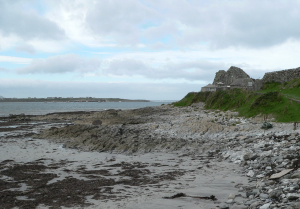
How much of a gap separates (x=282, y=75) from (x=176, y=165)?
30285 millimetres

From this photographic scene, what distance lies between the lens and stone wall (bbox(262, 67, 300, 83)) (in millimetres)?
33438

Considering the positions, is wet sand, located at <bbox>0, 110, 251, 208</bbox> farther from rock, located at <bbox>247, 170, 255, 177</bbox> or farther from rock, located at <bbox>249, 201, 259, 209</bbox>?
rock, located at <bbox>249, 201, 259, 209</bbox>

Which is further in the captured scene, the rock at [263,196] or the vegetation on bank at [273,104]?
the vegetation on bank at [273,104]

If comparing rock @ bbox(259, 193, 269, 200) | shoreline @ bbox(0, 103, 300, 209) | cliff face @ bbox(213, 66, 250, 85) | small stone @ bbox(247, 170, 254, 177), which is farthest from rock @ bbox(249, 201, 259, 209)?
cliff face @ bbox(213, 66, 250, 85)

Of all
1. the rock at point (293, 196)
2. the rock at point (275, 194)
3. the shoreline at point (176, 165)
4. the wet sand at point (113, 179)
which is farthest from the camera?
the wet sand at point (113, 179)

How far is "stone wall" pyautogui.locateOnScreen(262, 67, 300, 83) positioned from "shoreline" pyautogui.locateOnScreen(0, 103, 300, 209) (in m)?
18.0

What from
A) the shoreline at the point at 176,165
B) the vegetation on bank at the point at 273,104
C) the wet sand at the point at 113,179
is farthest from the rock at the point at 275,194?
the vegetation on bank at the point at 273,104

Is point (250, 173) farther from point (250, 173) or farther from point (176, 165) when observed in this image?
point (176, 165)

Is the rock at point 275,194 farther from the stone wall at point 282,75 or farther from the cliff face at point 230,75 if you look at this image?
the cliff face at point 230,75

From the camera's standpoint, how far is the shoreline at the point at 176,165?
7.14 meters

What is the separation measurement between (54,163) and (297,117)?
16.5 meters

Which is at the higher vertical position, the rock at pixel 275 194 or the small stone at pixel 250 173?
the rock at pixel 275 194

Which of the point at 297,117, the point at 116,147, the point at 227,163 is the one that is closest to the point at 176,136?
the point at 116,147

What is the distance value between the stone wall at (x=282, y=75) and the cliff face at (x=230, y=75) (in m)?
53.5
